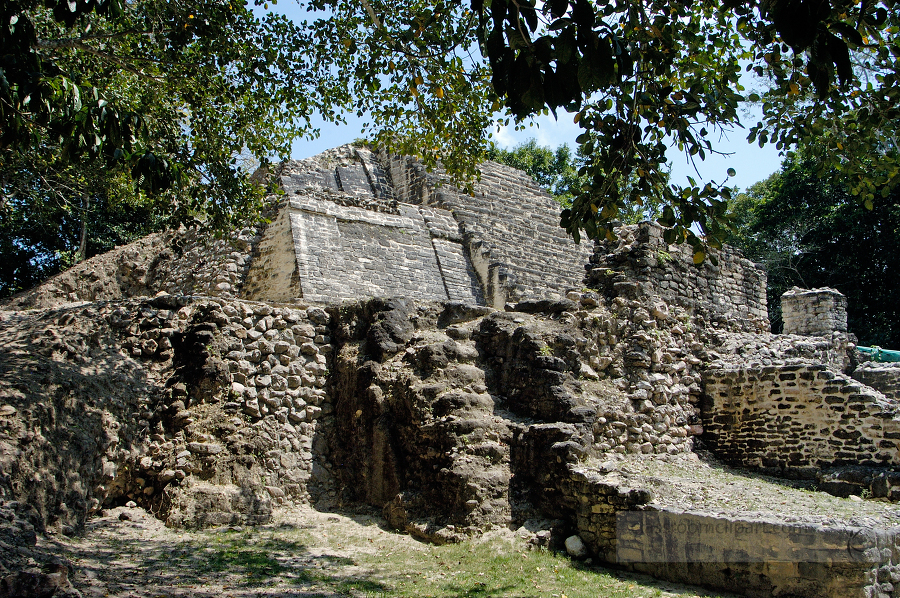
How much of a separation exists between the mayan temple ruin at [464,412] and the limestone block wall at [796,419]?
2 cm

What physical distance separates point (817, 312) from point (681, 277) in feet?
16.5

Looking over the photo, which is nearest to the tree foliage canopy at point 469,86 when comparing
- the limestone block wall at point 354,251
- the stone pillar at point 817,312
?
the limestone block wall at point 354,251

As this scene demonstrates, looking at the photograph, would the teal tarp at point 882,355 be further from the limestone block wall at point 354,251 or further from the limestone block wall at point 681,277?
the limestone block wall at point 354,251

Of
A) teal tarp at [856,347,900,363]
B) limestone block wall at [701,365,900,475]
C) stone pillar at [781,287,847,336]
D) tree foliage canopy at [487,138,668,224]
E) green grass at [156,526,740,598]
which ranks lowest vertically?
green grass at [156,526,740,598]

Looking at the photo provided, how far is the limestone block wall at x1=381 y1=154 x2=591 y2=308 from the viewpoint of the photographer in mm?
12595

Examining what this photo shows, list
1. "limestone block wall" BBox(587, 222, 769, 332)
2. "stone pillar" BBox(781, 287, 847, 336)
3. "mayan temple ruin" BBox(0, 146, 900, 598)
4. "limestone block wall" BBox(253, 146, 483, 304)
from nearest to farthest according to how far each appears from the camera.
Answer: "mayan temple ruin" BBox(0, 146, 900, 598)
"limestone block wall" BBox(587, 222, 769, 332)
"limestone block wall" BBox(253, 146, 483, 304)
"stone pillar" BBox(781, 287, 847, 336)

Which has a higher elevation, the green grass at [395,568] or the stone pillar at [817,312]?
the stone pillar at [817,312]

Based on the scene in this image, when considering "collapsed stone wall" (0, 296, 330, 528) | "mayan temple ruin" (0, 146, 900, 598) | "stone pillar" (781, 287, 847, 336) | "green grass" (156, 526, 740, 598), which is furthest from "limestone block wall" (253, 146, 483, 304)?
"stone pillar" (781, 287, 847, 336)

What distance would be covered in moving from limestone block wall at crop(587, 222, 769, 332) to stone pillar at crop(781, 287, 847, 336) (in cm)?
286

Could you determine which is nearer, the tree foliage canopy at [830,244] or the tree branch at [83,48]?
the tree branch at [83,48]

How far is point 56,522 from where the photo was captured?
5727 millimetres

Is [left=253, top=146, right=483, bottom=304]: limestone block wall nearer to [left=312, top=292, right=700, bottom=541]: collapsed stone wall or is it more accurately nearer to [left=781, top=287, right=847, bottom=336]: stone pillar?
[left=312, top=292, right=700, bottom=541]: collapsed stone wall

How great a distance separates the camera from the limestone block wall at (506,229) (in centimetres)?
1260

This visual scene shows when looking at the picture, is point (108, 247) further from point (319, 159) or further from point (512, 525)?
point (512, 525)
